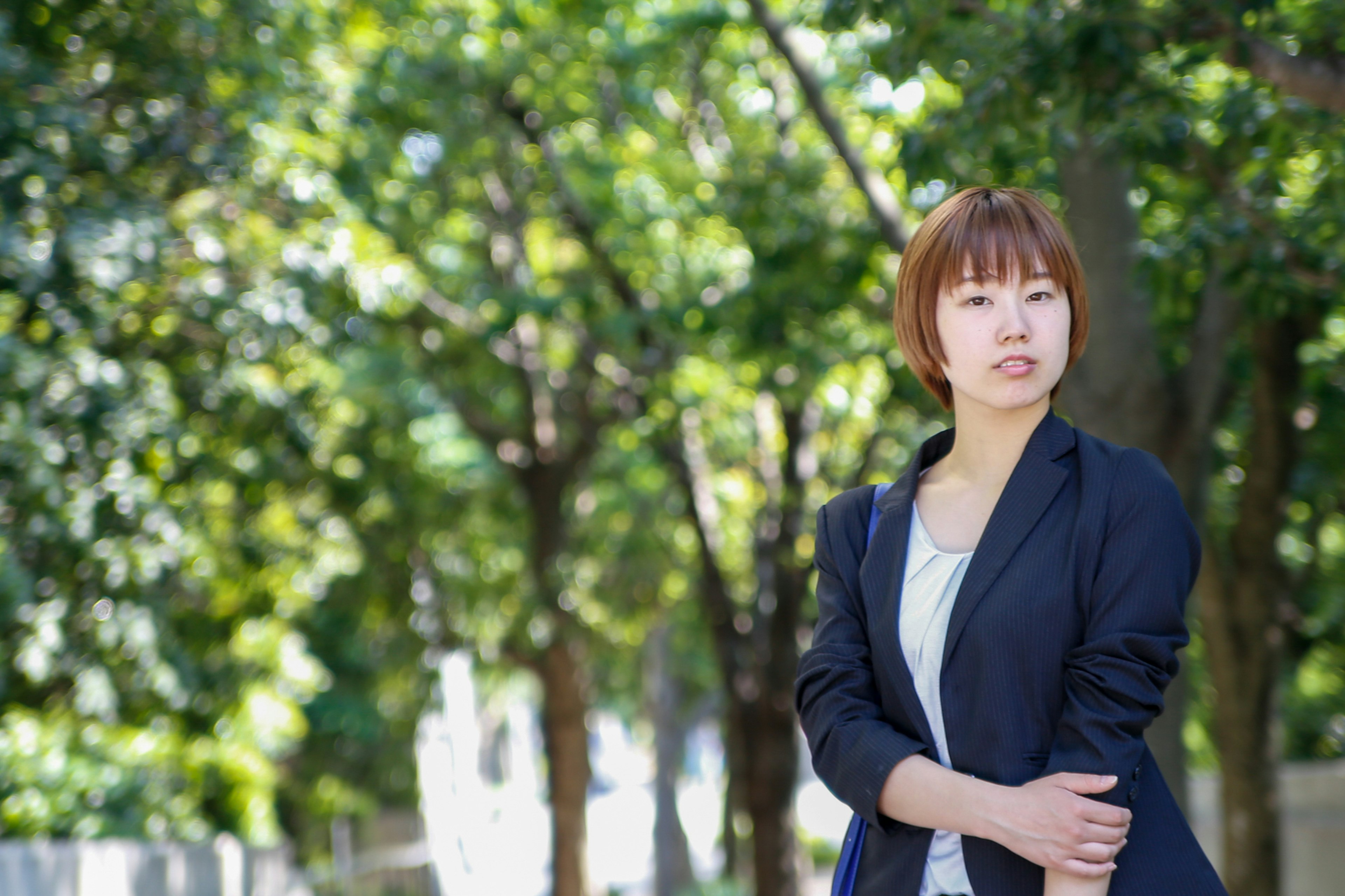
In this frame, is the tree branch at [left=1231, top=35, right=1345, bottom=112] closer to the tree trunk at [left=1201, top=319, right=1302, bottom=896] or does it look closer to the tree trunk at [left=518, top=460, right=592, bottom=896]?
the tree trunk at [left=1201, top=319, right=1302, bottom=896]

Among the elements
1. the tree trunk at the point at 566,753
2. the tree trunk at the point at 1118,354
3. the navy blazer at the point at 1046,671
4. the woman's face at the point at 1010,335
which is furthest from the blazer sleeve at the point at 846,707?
the tree trunk at the point at 566,753

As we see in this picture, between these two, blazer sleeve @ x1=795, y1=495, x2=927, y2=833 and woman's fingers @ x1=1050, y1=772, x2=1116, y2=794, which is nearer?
woman's fingers @ x1=1050, y1=772, x2=1116, y2=794

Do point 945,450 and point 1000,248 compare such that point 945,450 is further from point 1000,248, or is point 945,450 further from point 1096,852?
point 1096,852

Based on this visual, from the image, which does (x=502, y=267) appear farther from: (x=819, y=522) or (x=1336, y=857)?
(x=819, y=522)

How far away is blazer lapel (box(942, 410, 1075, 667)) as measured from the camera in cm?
179

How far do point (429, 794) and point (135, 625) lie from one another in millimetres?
10461

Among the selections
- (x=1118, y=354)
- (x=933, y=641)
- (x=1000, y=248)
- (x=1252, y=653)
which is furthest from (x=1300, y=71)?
(x=1252, y=653)

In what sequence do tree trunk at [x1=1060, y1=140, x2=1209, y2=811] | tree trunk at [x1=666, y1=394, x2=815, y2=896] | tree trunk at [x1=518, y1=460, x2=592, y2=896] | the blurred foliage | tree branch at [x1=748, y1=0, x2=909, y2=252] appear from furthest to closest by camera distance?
tree trunk at [x1=518, y1=460, x2=592, y2=896]
tree trunk at [x1=666, y1=394, x2=815, y2=896]
tree branch at [x1=748, y1=0, x2=909, y2=252]
the blurred foliage
tree trunk at [x1=1060, y1=140, x2=1209, y2=811]

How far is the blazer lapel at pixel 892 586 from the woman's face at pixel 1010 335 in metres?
0.21

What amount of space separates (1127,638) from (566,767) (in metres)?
13.2

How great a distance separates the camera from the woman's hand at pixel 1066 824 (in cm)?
163

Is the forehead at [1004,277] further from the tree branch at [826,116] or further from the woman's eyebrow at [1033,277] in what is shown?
the tree branch at [826,116]

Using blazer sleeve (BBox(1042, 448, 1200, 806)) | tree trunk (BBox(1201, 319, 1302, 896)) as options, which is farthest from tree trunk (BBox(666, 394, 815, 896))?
blazer sleeve (BBox(1042, 448, 1200, 806))

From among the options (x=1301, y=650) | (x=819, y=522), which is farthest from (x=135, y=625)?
(x=1301, y=650)
